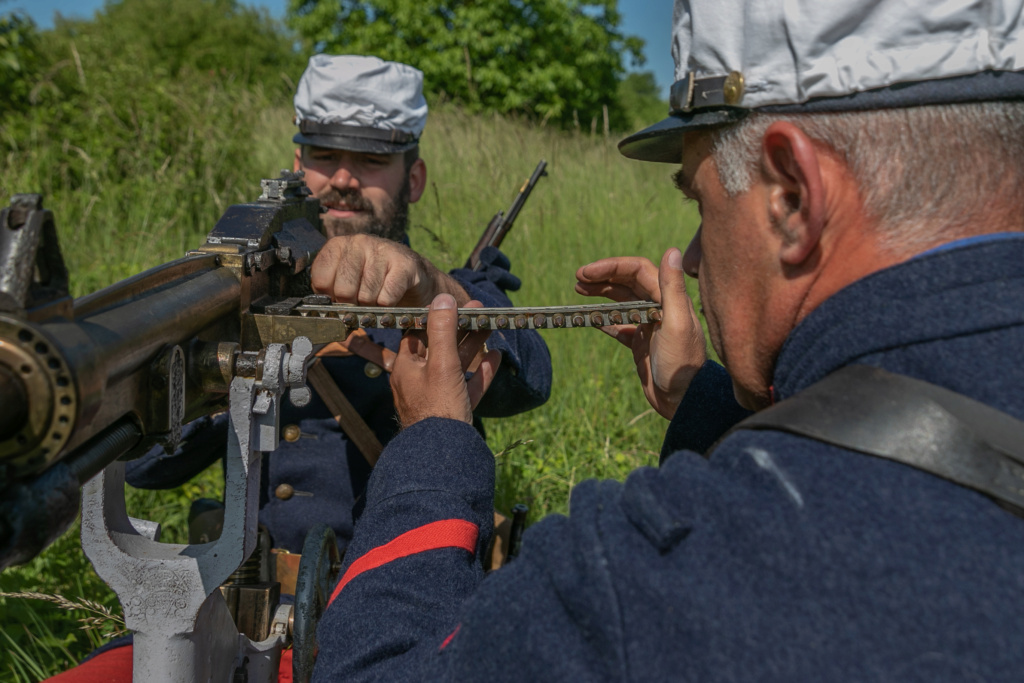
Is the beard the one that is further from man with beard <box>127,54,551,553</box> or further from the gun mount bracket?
the gun mount bracket

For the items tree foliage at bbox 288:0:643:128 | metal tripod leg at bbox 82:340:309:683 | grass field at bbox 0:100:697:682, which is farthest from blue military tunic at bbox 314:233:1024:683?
tree foliage at bbox 288:0:643:128

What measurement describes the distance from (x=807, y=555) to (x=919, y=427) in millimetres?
259

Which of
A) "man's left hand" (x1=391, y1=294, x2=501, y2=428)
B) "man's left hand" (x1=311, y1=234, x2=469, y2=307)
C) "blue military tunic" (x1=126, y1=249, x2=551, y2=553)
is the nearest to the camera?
A: "man's left hand" (x1=391, y1=294, x2=501, y2=428)

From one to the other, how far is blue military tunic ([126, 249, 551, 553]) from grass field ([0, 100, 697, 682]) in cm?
46

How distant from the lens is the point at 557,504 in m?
4.38

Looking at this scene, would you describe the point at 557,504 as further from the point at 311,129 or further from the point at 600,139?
the point at 600,139

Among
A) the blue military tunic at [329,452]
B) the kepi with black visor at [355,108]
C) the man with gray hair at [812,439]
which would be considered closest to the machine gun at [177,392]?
the man with gray hair at [812,439]

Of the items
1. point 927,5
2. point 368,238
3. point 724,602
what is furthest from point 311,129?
point 724,602

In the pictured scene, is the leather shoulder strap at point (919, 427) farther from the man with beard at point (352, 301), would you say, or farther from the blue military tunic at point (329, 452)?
the blue military tunic at point (329, 452)

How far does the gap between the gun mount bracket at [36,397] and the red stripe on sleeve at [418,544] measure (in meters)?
0.74

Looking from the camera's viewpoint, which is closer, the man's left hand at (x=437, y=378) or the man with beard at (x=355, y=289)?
the man's left hand at (x=437, y=378)

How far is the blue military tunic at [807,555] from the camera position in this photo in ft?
3.24

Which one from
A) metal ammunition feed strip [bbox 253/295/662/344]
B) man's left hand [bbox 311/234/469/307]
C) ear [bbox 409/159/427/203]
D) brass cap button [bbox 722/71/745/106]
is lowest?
metal ammunition feed strip [bbox 253/295/662/344]

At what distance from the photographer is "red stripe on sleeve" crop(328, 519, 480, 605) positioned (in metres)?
1.72
